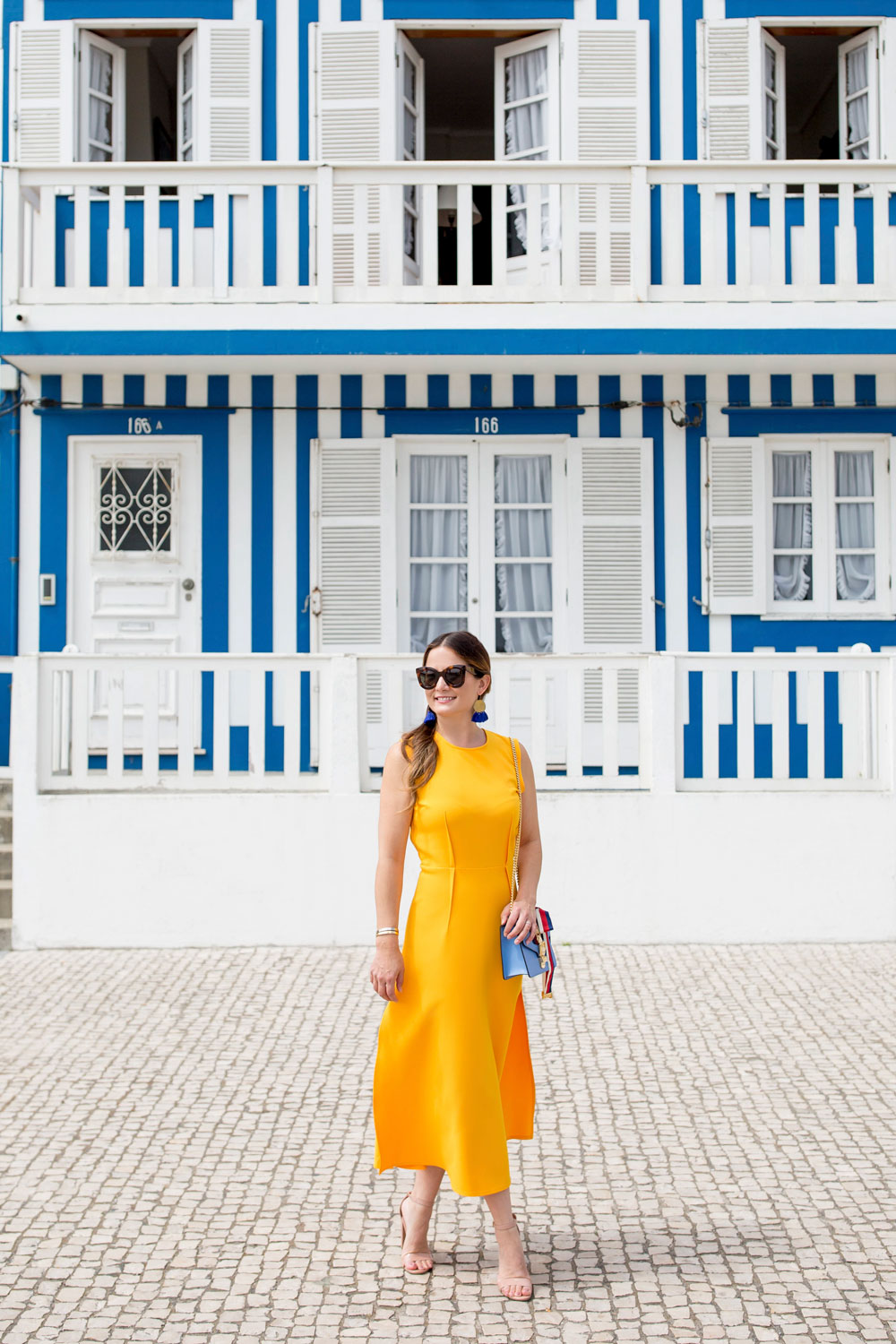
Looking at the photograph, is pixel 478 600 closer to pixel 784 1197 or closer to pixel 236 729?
pixel 236 729

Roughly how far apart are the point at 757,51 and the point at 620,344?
3159 millimetres

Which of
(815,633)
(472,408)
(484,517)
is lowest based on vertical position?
(815,633)

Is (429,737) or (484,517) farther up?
(484,517)

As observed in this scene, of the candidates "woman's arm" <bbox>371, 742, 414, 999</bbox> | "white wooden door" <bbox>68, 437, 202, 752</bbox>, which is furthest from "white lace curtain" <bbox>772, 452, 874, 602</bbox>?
"woman's arm" <bbox>371, 742, 414, 999</bbox>

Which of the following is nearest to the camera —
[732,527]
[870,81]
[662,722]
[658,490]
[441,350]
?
[662,722]

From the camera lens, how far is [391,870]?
10.6 ft

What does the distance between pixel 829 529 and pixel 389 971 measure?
24.7ft

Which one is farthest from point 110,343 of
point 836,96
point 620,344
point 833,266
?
point 836,96

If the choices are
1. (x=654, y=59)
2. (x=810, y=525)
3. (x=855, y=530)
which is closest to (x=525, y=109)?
(x=654, y=59)

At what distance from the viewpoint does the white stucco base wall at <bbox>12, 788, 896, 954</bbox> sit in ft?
22.8

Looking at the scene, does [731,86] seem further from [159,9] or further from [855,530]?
[159,9]

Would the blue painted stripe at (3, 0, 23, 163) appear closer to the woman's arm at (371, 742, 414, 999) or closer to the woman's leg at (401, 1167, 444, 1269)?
the woman's arm at (371, 742, 414, 999)

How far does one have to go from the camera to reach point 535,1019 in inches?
223

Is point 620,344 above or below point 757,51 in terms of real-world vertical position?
below
